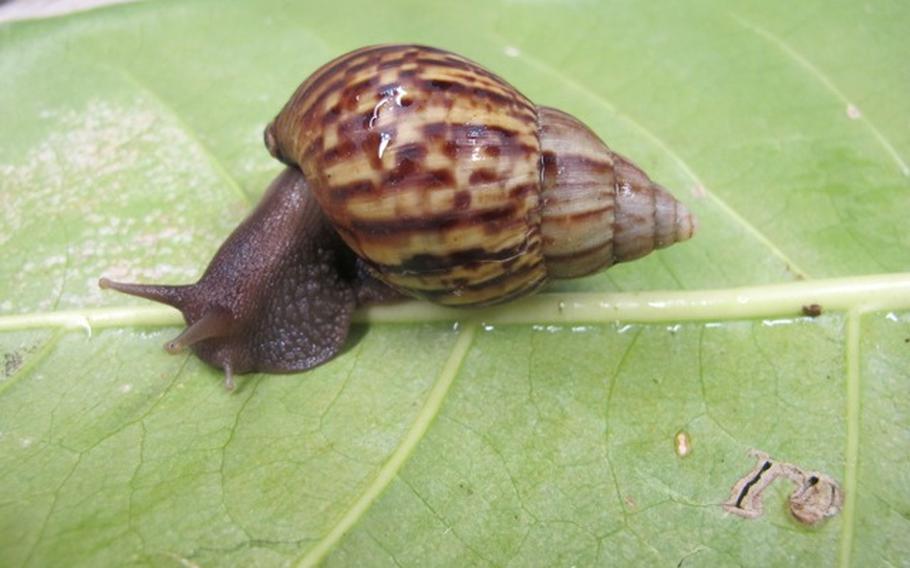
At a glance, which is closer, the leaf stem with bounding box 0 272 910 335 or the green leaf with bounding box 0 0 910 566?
the green leaf with bounding box 0 0 910 566

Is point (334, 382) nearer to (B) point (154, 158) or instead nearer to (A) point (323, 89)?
(A) point (323, 89)

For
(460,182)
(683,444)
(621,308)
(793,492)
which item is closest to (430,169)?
(460,182)

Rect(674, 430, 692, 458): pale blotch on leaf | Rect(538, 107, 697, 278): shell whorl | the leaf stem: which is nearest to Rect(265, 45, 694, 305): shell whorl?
Rect(538, 107, 697, 278): shell whorl

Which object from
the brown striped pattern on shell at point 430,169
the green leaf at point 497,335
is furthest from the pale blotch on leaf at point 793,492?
the brown striped pattern on shell at point 430,169

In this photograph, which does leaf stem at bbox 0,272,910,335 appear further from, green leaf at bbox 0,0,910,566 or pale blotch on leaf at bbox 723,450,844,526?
pale blotch on leaf at bbox 723,450,844,526

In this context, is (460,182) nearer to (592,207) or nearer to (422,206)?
(422,206)

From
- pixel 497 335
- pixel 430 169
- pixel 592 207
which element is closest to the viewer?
pixel 430 169

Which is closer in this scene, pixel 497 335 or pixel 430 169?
pixel 430 169
